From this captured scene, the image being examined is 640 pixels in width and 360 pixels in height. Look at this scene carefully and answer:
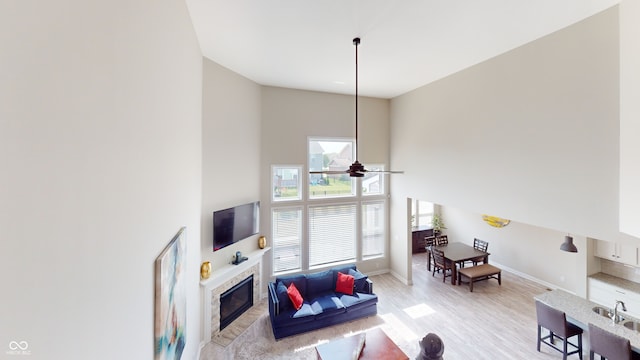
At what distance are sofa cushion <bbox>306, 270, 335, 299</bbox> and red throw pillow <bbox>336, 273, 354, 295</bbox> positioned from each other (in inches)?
7.5

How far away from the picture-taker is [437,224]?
974 cm

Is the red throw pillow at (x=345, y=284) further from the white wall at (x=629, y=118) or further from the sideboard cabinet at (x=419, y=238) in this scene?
the sideboard cabinet at (x=419, y=238)

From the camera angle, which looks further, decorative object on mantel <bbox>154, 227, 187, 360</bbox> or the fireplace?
the fireplace

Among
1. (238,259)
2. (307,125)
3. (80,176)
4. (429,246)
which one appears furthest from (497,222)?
(80,176)

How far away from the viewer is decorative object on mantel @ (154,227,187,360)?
1.86 meters

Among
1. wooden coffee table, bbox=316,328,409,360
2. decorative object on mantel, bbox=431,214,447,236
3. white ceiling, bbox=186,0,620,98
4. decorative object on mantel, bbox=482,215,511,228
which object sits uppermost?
white ceiling, bbox=186,0,620,98

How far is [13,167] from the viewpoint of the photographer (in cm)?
70

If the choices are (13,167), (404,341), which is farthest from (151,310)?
(404,341)

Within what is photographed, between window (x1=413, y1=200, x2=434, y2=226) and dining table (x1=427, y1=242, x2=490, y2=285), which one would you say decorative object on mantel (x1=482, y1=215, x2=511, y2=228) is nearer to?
dining table (x1=427, y1=242, x2=490, y2=285)

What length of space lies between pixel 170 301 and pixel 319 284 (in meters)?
3.90

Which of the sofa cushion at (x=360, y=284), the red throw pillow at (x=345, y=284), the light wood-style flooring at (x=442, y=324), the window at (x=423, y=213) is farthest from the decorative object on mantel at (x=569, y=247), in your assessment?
the window at (x=423, y=213)

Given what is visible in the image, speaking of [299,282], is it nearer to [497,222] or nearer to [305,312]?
[305,312]

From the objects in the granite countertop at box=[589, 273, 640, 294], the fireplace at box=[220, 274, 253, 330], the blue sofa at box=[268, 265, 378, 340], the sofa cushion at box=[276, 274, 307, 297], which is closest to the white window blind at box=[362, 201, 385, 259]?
the blue sofa at box=[268, 265, 378, 340]

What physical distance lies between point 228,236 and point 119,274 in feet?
11.7
